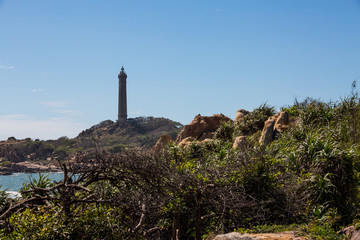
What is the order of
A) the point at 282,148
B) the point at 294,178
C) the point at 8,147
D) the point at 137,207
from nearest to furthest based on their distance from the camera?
1. the point at 137,207
2. the point at 294,178
3. the point at 282,148
4. the point at 8,147

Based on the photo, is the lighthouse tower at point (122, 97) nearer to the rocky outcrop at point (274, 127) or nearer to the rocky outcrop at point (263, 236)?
the rocky outcrop at point (274, 127)

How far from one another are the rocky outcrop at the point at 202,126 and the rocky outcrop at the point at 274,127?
7380mm

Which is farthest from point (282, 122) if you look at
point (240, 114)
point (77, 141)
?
point (77, 141)

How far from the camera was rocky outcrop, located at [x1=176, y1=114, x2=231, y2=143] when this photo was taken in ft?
89.3

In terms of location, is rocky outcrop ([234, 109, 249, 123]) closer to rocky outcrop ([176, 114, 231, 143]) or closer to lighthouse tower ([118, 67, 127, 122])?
rocky outcrop ([176, 114, 231, 143])

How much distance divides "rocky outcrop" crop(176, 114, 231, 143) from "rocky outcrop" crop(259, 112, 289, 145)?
291 inches

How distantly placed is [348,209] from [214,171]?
15.8 feet

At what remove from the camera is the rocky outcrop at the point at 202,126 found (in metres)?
27.2

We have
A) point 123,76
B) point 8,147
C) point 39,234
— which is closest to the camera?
point 39,234

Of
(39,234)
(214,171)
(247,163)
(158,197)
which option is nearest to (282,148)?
(247,163)

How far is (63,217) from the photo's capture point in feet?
26.2

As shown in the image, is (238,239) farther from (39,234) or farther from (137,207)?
(39,234)

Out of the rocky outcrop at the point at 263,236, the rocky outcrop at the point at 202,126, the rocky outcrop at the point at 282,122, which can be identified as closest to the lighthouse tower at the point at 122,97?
the rocky outcrop at the point at 202,126

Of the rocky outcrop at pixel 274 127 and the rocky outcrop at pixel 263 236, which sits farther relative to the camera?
the rocky outcrop at pixel 274 127
